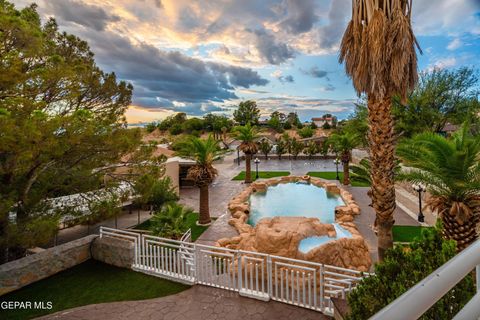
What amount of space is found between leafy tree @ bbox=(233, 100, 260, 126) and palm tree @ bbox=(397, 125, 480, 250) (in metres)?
93.3

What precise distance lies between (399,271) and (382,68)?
524 centimetres

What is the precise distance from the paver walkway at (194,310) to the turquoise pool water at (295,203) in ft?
25.7

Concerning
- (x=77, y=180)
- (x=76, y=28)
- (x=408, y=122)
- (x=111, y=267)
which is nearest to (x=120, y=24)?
(x=76, y=28)

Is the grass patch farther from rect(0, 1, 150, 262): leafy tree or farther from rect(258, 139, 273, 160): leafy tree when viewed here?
rect(0, 1, 150, 262): leafy tree

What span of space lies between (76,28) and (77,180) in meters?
7.37

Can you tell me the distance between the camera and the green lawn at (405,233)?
11.3m

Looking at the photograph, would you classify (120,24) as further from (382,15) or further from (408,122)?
(408,122)

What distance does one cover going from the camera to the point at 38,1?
9.74 metres

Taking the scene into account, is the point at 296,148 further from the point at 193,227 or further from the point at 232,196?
the point at 193,227

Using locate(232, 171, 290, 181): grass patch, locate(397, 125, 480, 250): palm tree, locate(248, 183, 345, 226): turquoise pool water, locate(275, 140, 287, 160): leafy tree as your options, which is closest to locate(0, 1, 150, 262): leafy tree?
locate(248, 183, 345, 226): turquoise pool water

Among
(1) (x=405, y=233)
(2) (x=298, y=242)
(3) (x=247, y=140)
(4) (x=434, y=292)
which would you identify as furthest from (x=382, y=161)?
(3) (x=247, y=140)

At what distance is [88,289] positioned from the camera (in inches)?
301

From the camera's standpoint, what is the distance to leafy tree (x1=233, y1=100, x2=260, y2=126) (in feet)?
329

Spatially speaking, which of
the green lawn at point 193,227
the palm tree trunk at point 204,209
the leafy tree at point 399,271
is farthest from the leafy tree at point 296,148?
the leafy tree at point 399,271
